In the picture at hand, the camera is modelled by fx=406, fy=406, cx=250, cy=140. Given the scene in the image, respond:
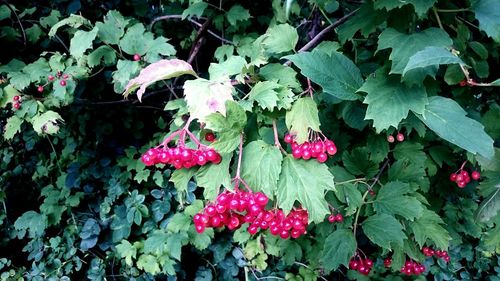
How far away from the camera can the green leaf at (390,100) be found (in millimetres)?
1012

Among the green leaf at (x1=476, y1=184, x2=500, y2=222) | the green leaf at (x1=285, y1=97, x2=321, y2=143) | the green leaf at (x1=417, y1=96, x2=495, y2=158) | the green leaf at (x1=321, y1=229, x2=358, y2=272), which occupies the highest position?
the green leaf at (x1=417, y1=96, x2=495, y2=158)

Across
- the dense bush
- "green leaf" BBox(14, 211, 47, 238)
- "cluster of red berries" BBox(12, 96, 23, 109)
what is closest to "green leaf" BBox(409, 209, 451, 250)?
the dense bush

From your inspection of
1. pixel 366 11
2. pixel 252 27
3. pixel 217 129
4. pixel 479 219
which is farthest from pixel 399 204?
pixel 252 27

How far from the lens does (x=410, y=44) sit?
1.10 metres

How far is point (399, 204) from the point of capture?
147 cm

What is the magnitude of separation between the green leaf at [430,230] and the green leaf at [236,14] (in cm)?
129

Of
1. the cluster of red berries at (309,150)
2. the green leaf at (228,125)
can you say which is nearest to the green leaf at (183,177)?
the green leaf at (228,125)

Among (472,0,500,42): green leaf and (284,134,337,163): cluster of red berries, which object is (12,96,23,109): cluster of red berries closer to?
(284,134,337,163): cluster of red berries

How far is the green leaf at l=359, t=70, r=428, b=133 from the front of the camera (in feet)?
3.32

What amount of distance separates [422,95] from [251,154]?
1.51 feet

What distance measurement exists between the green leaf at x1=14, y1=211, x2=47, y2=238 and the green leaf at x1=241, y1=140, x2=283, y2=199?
7.28ft

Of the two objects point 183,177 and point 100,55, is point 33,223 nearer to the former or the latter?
point 100,55

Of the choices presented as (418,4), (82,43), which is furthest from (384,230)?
(82,43)

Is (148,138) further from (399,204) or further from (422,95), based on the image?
(422,95)
